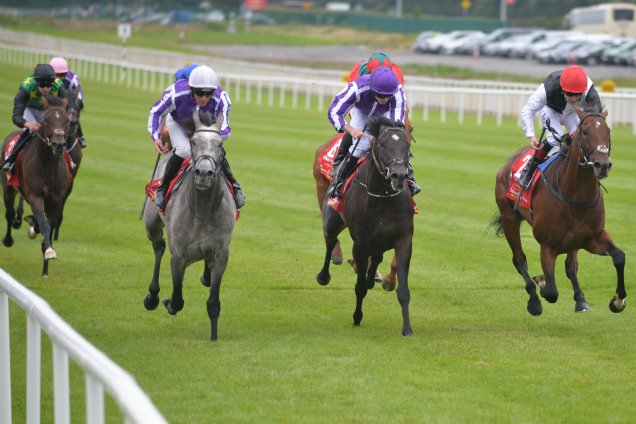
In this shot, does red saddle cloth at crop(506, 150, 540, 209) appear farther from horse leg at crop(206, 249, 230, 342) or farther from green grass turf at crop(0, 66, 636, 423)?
horse leg at crop(206, 249, 230, 342)

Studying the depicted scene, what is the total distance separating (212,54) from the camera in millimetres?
61250

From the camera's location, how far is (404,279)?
9445 mm

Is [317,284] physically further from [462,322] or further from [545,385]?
[545,385]

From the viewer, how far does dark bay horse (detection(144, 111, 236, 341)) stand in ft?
29.0

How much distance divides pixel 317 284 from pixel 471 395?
4.72m

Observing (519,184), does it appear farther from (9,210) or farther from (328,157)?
(9,210)

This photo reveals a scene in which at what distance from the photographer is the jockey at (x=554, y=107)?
9.91 meters

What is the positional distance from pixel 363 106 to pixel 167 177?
6.01 ft

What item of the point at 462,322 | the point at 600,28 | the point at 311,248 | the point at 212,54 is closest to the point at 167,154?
the point at 462,322

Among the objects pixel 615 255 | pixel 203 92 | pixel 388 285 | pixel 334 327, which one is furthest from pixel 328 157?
pixel 615 255

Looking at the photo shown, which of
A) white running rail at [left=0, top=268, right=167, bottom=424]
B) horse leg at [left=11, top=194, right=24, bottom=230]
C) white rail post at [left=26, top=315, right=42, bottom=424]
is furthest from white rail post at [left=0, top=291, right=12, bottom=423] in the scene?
horse leg at [left=11, top=194, right=24, bottom=230]

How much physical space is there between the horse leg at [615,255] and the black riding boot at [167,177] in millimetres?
3331

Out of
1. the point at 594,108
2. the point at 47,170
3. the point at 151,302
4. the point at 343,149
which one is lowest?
the point at 151,302

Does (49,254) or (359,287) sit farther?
(49,254)
